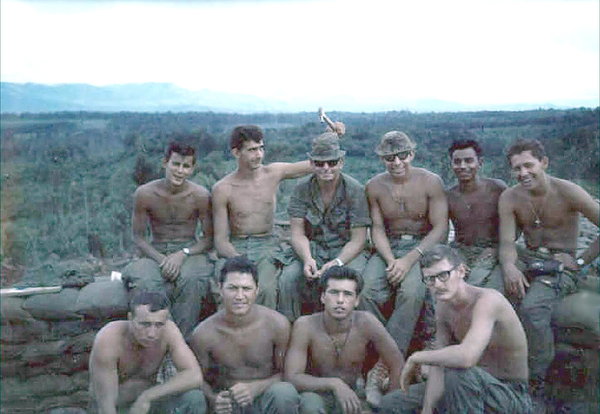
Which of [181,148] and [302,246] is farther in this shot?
[181,148]

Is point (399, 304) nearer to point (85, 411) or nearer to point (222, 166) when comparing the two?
point (85, 411)

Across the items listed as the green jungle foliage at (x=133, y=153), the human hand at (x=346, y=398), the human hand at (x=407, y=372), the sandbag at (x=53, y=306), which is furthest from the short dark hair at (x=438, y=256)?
the green jungle foliage at (x=133, y=153)

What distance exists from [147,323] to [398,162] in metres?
2.15

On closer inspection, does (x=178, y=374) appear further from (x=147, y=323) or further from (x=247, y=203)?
(x=247, y=203)

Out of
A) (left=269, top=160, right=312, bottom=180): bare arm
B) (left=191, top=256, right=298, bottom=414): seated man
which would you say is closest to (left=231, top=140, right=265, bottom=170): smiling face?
(left=269, top=160, right=312, bottom=180): bare arm

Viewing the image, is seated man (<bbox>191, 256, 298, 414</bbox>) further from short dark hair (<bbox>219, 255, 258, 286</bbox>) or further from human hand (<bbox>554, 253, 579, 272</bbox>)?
human hand (<bbox>554, 253, 579, 272</bbox>)

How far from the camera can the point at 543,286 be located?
4.73 metres

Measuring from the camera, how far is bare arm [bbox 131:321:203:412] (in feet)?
13.3

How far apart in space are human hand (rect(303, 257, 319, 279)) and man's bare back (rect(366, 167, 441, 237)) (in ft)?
2.33

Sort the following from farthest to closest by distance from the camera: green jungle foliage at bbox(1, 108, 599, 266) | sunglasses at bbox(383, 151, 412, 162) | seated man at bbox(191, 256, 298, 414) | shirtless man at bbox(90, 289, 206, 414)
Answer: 1. green jungle foliage at bbox(1, 108, 599, 266)
2. sunglasses at bbox(383, 151, 412, 162)
3. seated man at bbox(191, 256, 298, 414)
4. shirtless man at bbox(90, 289, 206, 414)

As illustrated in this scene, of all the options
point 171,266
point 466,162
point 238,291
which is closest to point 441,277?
A: point 238,291

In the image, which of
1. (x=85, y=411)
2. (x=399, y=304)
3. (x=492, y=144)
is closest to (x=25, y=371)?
(x=85, y=411)

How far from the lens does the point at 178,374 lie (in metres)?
4.14

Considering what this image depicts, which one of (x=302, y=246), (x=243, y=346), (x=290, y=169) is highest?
(x=290, y=169)
